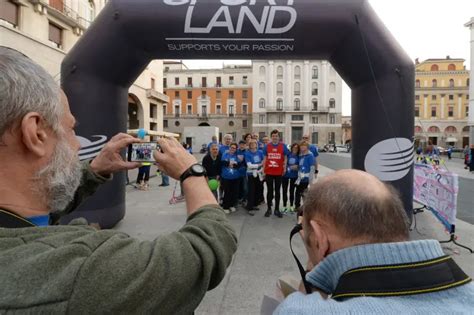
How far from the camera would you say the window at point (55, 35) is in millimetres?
17938

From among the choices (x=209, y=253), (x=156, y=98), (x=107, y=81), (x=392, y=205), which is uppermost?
(x=156, y=98)

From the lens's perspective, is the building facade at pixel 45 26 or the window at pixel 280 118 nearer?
the building facade at pixel 45 26

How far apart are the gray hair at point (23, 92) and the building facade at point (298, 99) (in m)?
63.3

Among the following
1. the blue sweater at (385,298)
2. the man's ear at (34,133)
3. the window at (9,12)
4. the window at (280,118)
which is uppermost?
the window at (9,12)

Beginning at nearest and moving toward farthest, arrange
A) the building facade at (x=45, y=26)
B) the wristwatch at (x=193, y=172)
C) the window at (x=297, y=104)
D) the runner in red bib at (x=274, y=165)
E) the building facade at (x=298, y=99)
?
the wristwatch at (x=193, y=172), the runner in red bib at (x=274, y=165), the building facade at (x=45, y=26), the building facade at (x=298, y=99), the window at (x=297, y=104)

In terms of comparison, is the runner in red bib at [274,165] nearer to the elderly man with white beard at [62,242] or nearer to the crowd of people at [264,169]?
the crowd of people at [264,169]

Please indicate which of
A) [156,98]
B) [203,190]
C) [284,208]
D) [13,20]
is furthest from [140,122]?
[203,190]

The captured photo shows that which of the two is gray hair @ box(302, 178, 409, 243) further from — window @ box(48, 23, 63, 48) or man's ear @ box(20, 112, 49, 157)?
window @ box(48, 23, 63, 48)

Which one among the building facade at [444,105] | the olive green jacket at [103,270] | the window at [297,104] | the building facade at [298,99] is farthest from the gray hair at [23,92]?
the building facade at [444,105]

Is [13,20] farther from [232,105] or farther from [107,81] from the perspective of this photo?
[232,105]

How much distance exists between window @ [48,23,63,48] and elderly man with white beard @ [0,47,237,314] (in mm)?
20600

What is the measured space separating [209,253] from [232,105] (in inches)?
2663

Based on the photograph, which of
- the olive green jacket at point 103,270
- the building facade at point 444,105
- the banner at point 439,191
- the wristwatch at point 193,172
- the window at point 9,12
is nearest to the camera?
the olive green jacket at point 103,270

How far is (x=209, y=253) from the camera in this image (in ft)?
2.93
